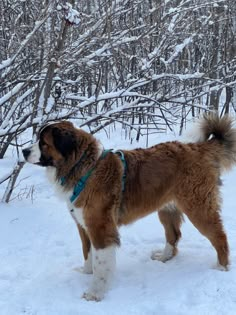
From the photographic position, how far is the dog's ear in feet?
11.2

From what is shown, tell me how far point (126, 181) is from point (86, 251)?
764 millimetres

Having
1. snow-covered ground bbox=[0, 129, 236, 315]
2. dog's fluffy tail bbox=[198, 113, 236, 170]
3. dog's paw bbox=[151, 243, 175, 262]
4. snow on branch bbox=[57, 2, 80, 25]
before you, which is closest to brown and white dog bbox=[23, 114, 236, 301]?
dog's fluffy tail bbox=[198, 113, 236, 170]

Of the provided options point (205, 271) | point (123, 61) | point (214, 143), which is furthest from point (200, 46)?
point (205, 271)

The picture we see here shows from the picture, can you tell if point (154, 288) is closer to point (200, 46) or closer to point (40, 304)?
point (40, 304)

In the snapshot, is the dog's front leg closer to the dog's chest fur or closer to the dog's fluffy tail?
the dog's chest fur

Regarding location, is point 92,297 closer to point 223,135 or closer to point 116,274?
point 116,274

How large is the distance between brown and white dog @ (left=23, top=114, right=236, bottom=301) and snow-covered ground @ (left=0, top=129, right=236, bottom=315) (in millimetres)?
201

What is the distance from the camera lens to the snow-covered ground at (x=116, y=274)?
3.10 meters

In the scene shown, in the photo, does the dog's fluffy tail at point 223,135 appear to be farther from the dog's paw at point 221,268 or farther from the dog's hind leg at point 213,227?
the dog's paw at point 221,268

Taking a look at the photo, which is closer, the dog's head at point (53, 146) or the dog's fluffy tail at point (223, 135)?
the dog's head at point (53, 146)

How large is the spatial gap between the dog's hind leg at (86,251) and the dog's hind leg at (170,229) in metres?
0.64

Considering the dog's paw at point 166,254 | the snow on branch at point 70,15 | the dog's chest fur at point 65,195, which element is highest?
the snow on branch at point 70,15

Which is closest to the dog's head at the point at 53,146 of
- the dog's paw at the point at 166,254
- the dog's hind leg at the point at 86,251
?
the dog's hind leg at the point at 86,251

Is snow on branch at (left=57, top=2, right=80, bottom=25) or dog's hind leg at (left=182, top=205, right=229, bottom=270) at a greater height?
snow on branch at (left=57, top=2, right=80, bottom=25)
